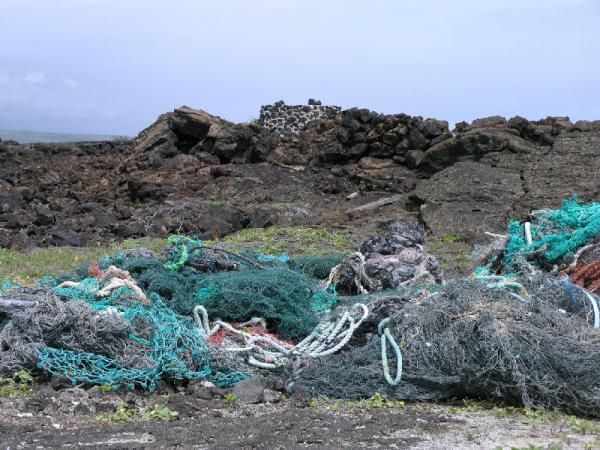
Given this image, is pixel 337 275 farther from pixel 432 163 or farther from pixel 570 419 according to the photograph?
pixel 432 163

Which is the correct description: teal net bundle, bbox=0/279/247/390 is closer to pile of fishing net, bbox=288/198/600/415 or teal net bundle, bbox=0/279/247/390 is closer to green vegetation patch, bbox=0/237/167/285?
pile of fishing net, bbox=288/198/600/415

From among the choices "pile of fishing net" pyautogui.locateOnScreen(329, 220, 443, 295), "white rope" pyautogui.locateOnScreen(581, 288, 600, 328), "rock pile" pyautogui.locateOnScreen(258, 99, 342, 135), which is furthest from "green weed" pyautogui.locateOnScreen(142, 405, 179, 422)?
"rock pile" pyautogui.locateOnScreen(258, 99, 342, 135)

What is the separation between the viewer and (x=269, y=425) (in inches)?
193

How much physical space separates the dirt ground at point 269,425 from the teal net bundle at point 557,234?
290 centimetres

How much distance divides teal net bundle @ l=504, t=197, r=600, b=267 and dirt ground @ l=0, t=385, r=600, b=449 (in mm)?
2896

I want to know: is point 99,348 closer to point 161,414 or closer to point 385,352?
point 161,414

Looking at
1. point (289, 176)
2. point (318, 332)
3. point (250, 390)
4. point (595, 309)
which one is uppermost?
point (289, 176)

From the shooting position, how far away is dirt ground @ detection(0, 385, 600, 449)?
456 cm

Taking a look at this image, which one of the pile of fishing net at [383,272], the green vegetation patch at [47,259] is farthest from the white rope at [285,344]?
the green vegetation patch at [47,259]

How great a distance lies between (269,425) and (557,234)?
4395mm

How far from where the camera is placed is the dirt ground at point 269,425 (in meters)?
4.56

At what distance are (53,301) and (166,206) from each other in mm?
13234

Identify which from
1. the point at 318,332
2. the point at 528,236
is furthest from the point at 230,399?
the point at 528,236

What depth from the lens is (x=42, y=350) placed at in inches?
230
